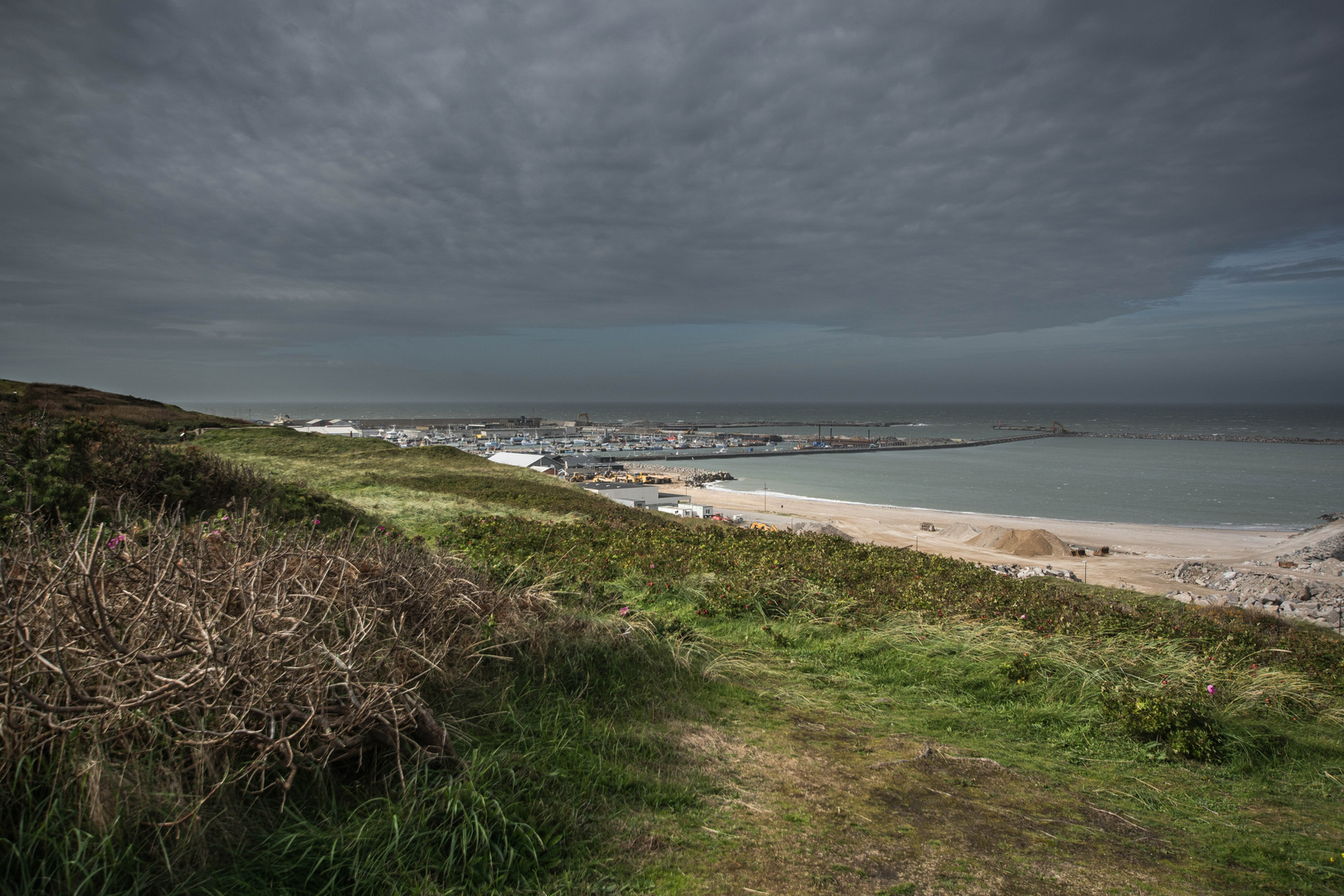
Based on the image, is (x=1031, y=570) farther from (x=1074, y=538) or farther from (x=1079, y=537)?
(x=1079, y=537)

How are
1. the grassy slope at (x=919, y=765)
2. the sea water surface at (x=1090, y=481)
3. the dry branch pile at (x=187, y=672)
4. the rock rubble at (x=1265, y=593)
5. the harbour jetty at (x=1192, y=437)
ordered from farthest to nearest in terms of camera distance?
the harbour jetty at (x=1192, y=437)
the sea water surface at (x=1090, y=481)
the rock rubble at (x=1265, y=593)
the grassy slope at (x=919, y=765)
the dry branch pile at (x=187, y=672)

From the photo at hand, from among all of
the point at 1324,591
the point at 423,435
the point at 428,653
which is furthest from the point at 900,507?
the point at 423,435

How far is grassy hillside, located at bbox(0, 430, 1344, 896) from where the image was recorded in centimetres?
260

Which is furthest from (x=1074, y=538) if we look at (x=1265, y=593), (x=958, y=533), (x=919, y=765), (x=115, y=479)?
(x=115, y=479)

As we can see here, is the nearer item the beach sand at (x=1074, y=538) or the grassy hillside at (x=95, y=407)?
the grassy hillside at (x=95, y=407)

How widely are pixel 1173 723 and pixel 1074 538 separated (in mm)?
35605

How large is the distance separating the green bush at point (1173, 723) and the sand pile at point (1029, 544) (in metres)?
27.2

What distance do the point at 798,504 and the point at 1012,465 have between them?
4109 cm

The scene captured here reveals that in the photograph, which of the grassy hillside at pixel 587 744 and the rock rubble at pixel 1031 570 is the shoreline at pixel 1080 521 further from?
the grassy hillside at pixel 587 744

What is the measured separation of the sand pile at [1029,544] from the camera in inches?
1163

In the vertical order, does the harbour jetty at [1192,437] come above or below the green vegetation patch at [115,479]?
below

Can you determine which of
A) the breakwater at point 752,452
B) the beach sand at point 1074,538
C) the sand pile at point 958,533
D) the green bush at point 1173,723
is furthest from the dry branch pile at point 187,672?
the breakwater at point 752,452

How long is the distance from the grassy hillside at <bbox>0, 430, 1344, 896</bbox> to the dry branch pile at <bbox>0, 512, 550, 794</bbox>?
20 mm

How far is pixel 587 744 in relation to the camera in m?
3.93
